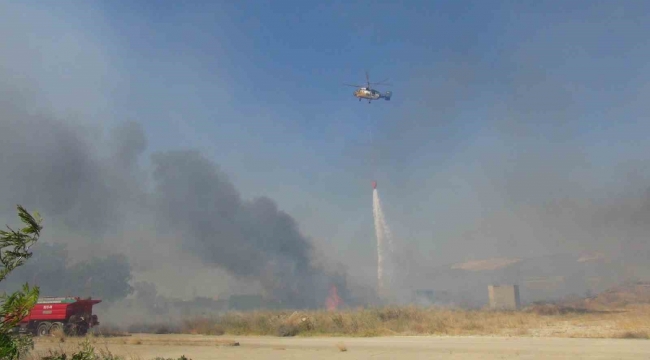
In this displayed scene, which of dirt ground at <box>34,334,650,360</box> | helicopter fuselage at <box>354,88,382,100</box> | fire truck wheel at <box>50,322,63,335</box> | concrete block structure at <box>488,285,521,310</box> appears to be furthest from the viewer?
concrete block structure at <box>488,285,521,310</box>

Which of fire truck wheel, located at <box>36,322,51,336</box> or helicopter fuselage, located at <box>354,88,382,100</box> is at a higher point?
helicopter fuselage, located at <box>354,88,382,100</box>

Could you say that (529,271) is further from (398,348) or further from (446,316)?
(398,348)

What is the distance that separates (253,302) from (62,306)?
4760 cm

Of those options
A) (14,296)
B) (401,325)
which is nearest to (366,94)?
(401,325)

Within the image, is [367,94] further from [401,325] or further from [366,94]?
[401,325]

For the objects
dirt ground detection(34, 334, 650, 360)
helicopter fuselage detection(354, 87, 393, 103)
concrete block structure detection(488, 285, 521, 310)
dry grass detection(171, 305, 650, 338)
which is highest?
helicopter fuselage detection(354, 87, 393, 103)

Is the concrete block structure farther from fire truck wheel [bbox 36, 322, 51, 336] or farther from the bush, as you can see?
the bush

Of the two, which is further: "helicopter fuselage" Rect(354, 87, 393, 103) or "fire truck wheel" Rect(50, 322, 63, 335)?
"helicopter fuselage" Rect(354, 87, 393, 103)

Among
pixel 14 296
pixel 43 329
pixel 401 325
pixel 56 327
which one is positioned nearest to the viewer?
pixel 14 296

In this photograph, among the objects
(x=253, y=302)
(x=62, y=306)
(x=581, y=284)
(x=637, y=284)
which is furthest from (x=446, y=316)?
(x=581, y=284)

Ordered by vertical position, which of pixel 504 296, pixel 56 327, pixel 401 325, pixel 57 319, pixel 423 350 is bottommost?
pixel 423 350

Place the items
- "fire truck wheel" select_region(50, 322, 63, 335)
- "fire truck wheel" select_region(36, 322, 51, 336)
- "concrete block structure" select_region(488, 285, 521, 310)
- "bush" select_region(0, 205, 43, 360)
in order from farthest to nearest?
"concrete block structure" select_region(488, 285, 521, 310) < "fire truck wheel" select_region(36, 322, 51, 336) < "fire truck wheel" select_region(50, 322, 63, 335) < "bush" select_region(0, 205, 43, 360)

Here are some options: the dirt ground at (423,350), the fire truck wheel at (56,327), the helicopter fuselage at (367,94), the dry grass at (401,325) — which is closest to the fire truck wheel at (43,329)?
the fire truck wheel at (56,327)

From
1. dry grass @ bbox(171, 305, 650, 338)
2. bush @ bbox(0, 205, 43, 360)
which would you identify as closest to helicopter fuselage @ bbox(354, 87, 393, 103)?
dry grass @ bbox(171, 305, 650, 338)
